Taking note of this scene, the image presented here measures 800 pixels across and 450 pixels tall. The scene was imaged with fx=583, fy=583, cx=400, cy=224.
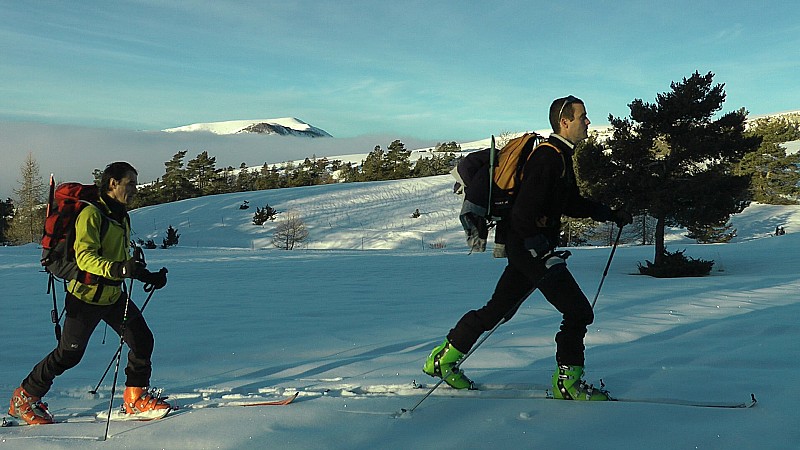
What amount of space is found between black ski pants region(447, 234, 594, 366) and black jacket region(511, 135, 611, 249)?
181 mm

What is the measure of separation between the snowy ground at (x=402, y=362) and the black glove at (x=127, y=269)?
3.17 feet

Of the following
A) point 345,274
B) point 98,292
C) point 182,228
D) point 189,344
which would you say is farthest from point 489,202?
point 182,228

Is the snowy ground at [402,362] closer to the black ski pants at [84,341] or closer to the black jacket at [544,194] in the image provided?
the black ski pants at [84,341]

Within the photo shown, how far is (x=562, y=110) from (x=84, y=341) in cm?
348

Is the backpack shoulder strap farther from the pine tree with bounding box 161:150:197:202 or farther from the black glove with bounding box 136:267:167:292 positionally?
the pine tree with bounding box 161:150:197:202

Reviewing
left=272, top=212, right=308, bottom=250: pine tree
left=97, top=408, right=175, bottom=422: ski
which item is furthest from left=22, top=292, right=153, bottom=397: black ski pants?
left=272, top=212, right=308, bottom=250: pine tree

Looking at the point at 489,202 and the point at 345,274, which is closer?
the point at 489,202

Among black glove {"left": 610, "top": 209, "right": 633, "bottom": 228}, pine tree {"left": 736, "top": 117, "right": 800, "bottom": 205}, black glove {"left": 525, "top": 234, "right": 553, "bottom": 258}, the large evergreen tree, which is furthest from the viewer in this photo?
pine tree {"left": 736, "top": 117, "right": 800, "bottom": 205}

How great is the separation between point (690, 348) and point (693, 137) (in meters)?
11.8

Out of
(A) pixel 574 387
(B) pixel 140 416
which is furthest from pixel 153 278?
(A) pixel 574 387

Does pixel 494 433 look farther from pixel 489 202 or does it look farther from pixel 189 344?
pixel 189 344

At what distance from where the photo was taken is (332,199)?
46062 millimetres

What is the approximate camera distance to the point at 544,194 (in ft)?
11.9

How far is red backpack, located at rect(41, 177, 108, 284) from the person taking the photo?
3.62 meters
